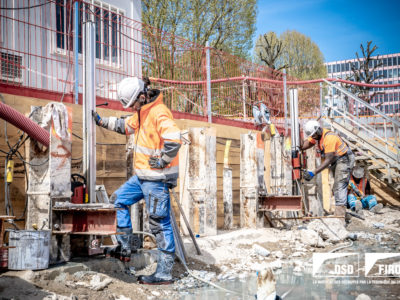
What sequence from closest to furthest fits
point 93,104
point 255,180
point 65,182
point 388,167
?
point 65,182
point 93,104
point 255,180
point 388,167

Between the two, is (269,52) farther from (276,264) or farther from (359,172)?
(276,264)

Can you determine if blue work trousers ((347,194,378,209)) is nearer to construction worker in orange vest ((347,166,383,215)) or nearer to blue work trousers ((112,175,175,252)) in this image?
construction worker in orange vest ((347,166,383,215))

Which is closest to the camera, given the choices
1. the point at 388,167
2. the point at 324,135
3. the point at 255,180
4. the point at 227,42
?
the point at 255,180

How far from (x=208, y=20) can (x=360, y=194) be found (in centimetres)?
1544

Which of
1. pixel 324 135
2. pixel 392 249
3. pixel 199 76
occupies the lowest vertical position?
pixel 392 249

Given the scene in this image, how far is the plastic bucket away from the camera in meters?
4.43

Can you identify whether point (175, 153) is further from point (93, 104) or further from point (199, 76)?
point (199, 76)

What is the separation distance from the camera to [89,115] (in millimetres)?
5371

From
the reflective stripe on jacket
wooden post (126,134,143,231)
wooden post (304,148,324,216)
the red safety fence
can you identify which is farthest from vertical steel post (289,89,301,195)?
wooden post (126,134,143,231)

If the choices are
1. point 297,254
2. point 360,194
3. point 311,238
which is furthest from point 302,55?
point 297,254

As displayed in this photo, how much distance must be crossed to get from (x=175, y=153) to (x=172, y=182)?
1.38 ft

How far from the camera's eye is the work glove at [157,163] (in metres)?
5.03

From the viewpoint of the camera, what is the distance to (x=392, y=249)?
7.59 meters

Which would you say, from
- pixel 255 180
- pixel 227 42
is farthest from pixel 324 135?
pixel 227 42
